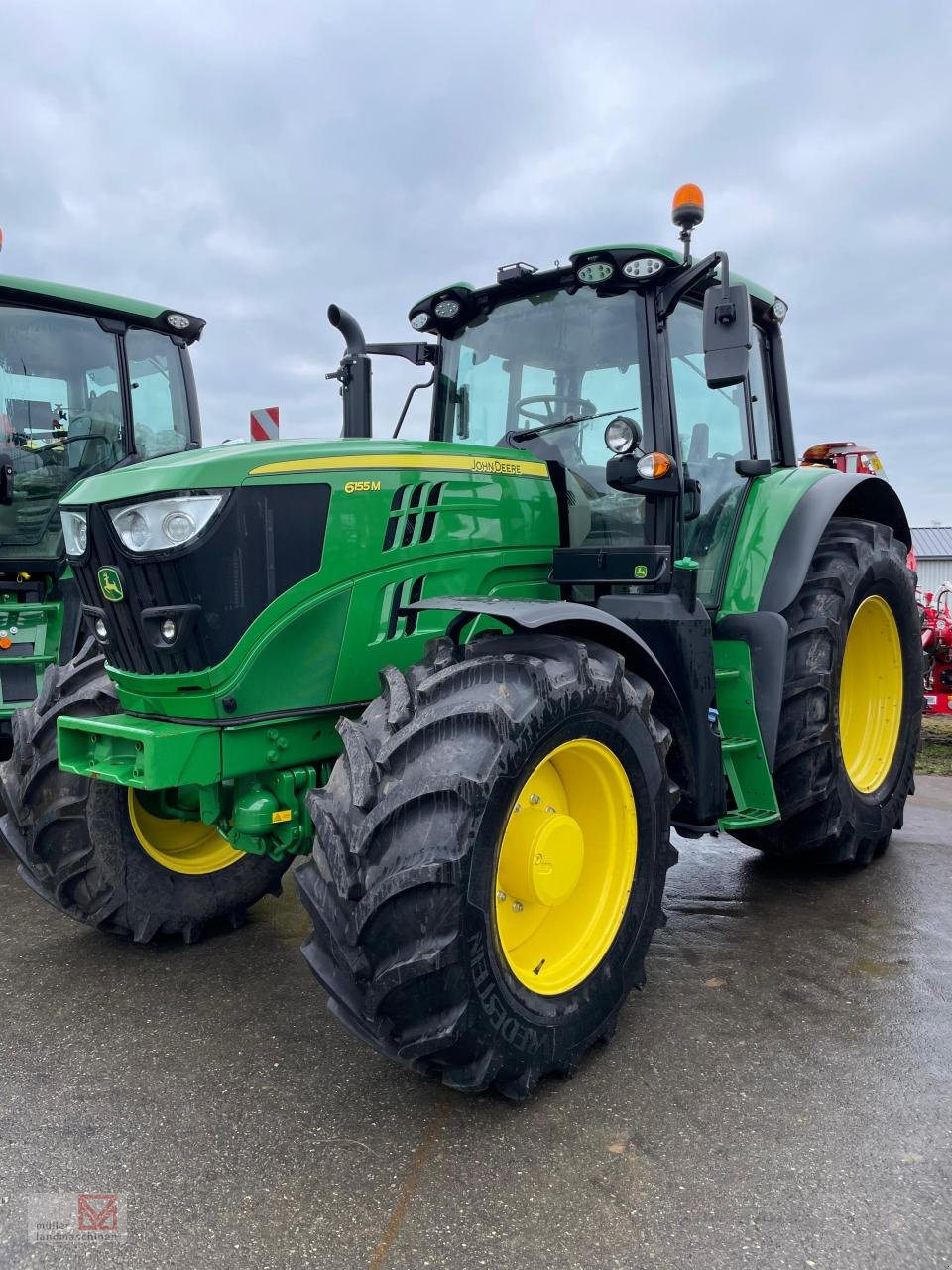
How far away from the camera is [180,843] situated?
3.64 meters

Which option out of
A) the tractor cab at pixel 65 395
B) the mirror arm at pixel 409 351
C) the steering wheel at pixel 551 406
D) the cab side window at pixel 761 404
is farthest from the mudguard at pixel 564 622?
the tractor cab at pixel 65 395

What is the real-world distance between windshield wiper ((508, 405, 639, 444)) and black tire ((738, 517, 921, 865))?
3.72 feet

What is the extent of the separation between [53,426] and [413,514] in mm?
3637

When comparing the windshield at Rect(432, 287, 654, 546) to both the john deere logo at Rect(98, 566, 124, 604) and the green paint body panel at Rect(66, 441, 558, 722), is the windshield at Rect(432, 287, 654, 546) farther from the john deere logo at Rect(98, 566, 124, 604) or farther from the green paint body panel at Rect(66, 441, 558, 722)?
the john deere logo at Rect(98, 566, 124, 604)

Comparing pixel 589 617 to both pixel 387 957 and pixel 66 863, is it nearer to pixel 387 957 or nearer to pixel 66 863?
pixel 387 957

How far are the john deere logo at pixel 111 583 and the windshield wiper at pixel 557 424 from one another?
1598 millimetres

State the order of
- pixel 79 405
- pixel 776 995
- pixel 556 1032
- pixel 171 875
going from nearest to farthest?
pixel 556 1032, pixel 776 995, pixel 171 875, pixel 79 405

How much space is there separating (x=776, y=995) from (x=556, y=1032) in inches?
39.5

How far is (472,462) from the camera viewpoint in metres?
3.22

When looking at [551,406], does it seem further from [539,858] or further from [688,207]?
[539,858]

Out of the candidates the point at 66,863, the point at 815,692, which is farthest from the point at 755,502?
the point at 66,863

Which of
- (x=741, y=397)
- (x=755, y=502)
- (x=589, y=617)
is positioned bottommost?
(x=589, y=617)

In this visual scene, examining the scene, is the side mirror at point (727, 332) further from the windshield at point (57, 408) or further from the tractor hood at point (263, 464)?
the windshield at point (57, 408)

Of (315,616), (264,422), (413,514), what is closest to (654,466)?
(413,514)
